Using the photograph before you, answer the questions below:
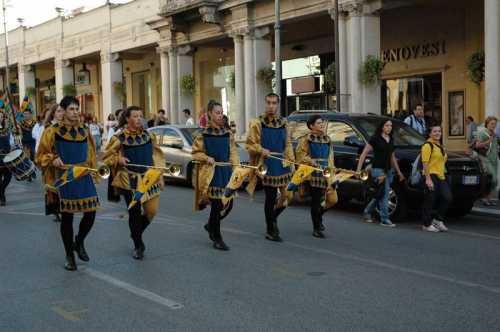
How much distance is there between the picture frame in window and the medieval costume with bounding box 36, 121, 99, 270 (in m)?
16.9

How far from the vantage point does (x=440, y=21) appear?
2191cm

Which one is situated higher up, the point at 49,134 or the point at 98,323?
the point at 49,134

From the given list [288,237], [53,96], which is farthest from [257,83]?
[53,96]

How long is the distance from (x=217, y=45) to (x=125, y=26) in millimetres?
5530

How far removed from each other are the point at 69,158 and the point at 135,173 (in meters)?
0.81

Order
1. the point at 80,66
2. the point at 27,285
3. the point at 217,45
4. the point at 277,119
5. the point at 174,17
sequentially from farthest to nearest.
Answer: the point at 80,66, the point at 217,45, the point at 174,17, the point at 277,119, the point at 27,285

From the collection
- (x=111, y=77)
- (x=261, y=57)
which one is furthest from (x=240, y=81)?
(x=111, y=77)

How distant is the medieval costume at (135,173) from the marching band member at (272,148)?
4.74 ft

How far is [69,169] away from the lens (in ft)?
22.5

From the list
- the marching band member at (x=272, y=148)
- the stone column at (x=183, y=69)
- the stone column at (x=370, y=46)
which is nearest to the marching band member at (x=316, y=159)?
the marching band member at (x=272, y=148)

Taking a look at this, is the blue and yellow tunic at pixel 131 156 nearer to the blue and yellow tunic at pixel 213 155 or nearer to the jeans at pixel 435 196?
the blue and yellow tunic at pixel 213 155

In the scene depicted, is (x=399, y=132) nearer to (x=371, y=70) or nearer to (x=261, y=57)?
(x=371, y=70)

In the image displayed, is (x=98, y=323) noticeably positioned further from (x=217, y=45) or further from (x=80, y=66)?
(x=80, y=66)

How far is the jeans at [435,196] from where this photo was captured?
9422 mm
